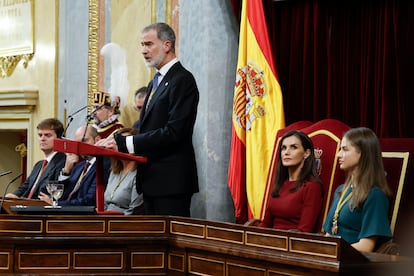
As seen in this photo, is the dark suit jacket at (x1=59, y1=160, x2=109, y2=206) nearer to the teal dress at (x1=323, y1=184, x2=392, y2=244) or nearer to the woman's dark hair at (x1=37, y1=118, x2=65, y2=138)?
the woman's dark hair at (x1=37, y1=118, x2=65, y2=138)

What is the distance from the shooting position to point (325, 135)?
538 centimetres

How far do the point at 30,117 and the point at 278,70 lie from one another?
3.71m

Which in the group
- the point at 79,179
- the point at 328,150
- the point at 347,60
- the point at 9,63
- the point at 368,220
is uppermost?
the point at 9,63

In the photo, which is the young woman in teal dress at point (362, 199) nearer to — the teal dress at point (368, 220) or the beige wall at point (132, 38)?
the teal dress at point (368, 220)

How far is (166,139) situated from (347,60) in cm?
165

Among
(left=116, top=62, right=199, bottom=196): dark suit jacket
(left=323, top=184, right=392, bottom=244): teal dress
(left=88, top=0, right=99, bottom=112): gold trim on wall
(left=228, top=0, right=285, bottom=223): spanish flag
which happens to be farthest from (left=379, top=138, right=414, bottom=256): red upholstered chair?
(left=88, top=0, right=99, bottom=112): gold trim on wall

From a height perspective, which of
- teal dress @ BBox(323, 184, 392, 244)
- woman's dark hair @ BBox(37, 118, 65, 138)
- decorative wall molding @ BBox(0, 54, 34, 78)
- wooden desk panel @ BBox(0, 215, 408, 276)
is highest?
decorative wall molding @ BBox(0, 54, 34, 78)

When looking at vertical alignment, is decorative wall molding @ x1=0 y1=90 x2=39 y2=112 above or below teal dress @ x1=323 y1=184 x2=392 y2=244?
above

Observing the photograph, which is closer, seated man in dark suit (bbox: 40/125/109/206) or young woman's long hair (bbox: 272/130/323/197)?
young woman's long hair (bbox: 272/130/323/197)

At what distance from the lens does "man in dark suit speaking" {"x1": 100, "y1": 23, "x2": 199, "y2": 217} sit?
5109 millimetres

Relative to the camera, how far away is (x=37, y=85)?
9.23 meters

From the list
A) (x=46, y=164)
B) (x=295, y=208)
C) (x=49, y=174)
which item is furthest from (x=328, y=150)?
(x=46, y=164)

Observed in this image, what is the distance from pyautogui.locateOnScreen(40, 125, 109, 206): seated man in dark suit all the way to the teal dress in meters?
2.25

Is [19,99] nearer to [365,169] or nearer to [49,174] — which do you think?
[49,174]
